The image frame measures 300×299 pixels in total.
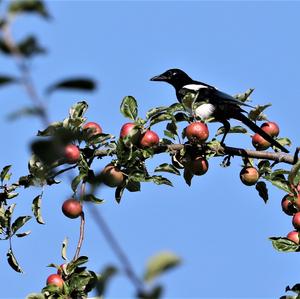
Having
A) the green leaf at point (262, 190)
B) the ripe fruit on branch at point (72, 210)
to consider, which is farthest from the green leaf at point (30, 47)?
the green leaf at point (262, 190)

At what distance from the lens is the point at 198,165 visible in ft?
14.2

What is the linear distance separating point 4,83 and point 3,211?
10.1ft

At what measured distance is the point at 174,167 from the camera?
14.0ft

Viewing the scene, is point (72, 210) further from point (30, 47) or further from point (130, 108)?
point (30, 47)

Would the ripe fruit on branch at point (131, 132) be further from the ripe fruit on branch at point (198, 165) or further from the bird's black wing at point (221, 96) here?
the bird's black wing at point (221, 96)

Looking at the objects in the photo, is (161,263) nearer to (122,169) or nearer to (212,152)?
(122,169)

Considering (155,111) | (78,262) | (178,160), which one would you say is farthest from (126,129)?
(78,262)

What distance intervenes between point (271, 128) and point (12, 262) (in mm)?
2017

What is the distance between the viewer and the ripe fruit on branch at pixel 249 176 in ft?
14.6

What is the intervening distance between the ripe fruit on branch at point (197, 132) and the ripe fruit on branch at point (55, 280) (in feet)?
3.87

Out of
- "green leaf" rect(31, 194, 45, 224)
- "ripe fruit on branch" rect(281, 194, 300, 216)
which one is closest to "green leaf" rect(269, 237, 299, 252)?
"ripe fruit on branch" rect(281, 194, 300, 216)

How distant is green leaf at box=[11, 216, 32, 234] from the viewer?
13.8 feet

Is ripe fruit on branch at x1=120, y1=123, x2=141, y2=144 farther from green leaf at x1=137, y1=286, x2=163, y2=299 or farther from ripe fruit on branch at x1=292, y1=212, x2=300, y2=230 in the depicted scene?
green leaf at x1=137, y1=286, x2=163, y2=299

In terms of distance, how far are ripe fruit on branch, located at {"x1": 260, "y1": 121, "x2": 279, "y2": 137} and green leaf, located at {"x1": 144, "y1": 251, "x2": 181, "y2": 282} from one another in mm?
3610
